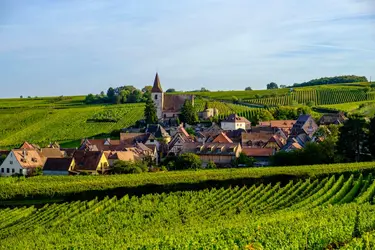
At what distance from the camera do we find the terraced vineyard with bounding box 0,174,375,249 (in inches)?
903

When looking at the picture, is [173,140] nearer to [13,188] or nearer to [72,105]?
[13,188]

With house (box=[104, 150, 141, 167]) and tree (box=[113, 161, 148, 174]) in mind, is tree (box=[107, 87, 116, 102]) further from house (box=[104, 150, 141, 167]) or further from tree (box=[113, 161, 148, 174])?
tree (box=[113, 161, 148, 174])

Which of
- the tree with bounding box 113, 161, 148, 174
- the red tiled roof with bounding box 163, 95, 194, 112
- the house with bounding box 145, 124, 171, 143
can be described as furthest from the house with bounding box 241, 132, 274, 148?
the red tiled roof with bounding box 163, 95, 194, 112

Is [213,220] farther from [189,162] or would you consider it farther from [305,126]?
[305,126]

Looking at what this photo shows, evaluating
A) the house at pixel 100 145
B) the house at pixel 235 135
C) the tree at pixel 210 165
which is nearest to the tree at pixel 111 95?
the house at pixel 100 145

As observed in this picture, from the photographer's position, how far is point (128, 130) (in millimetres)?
87750

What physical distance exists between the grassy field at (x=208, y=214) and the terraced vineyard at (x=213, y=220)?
0.05m

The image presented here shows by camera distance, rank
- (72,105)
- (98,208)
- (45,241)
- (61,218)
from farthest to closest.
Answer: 1. (72,105)
2. (98,208)
3. (61,218)
4. (45,241)

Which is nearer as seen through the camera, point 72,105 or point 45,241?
point 45,241

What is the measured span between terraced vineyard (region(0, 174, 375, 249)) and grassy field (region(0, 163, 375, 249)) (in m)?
0.05

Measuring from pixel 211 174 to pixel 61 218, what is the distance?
1761cm

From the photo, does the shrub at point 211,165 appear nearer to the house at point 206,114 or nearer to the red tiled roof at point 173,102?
the house at point 206,114

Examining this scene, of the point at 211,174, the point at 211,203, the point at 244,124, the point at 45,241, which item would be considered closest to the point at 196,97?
the point at 244,124

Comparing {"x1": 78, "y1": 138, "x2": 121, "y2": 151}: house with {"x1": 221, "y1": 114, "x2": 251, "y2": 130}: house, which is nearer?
{"x1": 78, "y1": 138, "x2": 121, "y2": 151}: house
